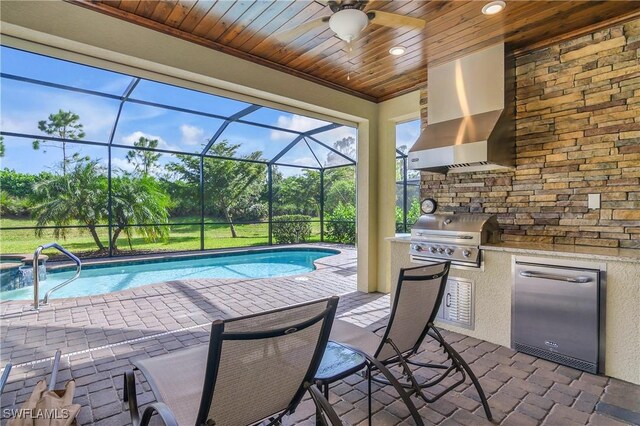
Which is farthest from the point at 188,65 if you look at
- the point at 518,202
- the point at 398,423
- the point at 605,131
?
the point at 605,131

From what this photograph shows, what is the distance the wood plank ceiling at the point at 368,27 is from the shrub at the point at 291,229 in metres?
7.75

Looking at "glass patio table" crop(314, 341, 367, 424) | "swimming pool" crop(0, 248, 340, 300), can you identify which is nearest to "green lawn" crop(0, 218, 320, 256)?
"swimming pool" crop(0, 248, 340, 300)

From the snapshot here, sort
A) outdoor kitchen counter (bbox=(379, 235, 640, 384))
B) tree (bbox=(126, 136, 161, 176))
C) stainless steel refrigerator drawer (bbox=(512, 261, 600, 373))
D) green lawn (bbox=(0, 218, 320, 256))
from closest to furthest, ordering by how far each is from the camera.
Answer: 1. outdoor kitchen counter (bbox=(379, 235, 640, 384))
2. stainless steel refrigerator drawer (bbox=(512, 261, 600, 373))
3. green lawn (bbox=(0, 218, 320, 256))
4. tree (bbox=(126, 136, 161, 176))

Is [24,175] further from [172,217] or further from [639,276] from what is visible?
[639,276]

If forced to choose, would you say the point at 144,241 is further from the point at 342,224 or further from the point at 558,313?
the point at 558,313

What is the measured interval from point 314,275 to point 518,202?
3805 millimetres

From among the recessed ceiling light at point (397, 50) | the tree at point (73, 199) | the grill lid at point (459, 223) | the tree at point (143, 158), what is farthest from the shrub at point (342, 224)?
the recessed ceiling light at point (397, 50)

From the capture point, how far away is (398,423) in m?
1.98

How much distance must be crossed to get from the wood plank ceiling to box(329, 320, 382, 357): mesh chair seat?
99.7 inches

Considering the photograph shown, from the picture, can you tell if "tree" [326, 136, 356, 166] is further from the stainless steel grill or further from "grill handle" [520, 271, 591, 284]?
"grill handle" [520, 271, 591, 284]

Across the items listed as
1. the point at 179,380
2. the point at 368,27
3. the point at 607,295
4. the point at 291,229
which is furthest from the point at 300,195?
the point at 179,380

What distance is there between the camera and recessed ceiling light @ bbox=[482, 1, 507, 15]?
261 centimetres

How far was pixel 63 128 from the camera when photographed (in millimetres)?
8719

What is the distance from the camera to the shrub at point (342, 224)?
448 inches
